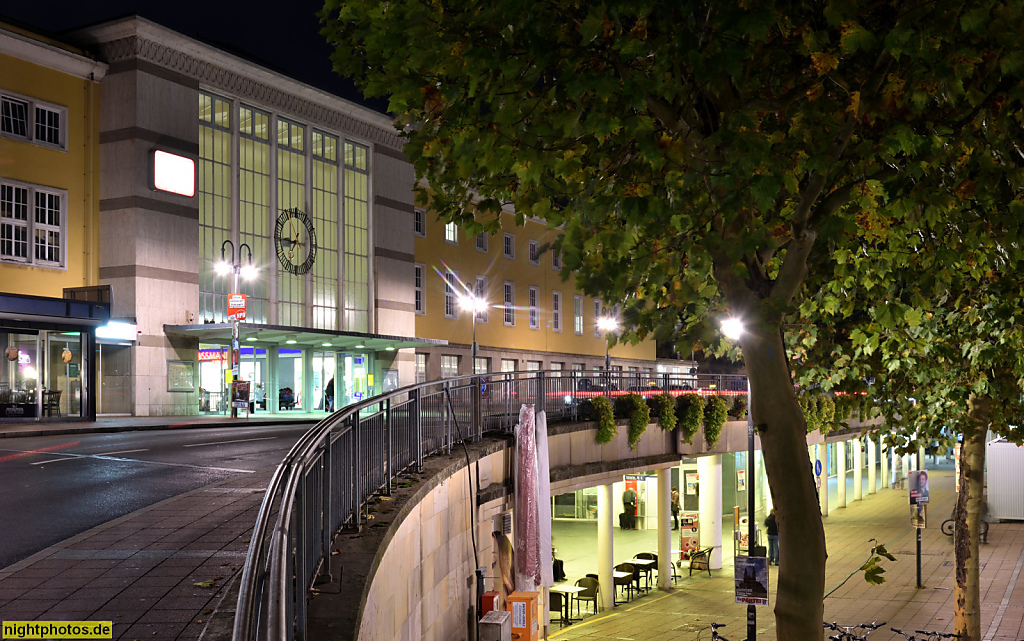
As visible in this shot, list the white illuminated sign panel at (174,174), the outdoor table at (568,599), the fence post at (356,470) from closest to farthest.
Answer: the fence post at (356,470), the outdoor table at (568,599), the white illuminated sign panel at (174,174)

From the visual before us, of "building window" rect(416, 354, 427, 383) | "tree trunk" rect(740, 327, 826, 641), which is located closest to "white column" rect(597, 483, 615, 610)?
"tree trunk" rect(740, 327, 826, 641)

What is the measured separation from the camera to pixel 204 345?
1465 inches

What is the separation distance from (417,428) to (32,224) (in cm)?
2636

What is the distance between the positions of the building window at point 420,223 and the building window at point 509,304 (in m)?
8.62

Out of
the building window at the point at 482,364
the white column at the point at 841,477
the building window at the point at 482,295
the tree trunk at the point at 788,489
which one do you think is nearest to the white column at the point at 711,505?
the white column at the point at 841,477

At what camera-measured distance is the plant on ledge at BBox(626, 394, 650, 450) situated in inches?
918

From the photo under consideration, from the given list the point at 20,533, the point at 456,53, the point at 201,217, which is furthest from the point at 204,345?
the point at 456,53

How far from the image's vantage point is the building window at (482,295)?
174 ft

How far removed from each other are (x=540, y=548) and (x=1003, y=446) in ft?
90.6

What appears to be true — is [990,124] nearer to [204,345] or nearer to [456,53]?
[456,53]

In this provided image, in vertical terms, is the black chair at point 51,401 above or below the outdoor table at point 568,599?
above

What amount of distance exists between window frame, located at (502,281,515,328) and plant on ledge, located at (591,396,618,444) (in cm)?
3379

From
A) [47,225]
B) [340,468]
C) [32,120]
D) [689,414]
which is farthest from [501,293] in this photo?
[340,468]

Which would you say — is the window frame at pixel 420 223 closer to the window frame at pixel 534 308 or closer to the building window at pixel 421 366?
the building window at pixel 421 366
